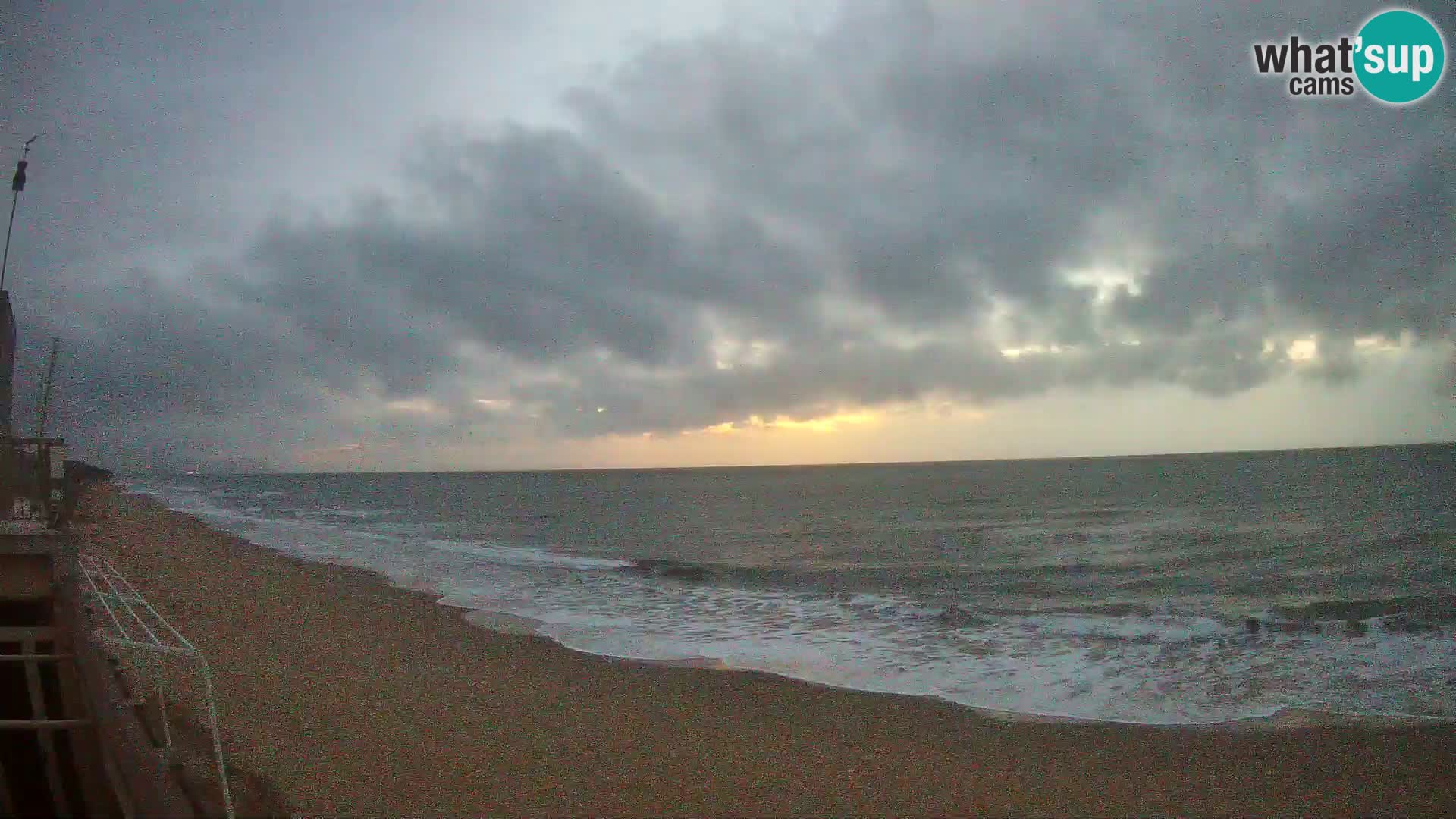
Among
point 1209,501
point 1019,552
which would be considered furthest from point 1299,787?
point 1209,501

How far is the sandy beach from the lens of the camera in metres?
6.53

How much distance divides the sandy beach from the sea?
1.06 meters

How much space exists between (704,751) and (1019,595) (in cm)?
1336

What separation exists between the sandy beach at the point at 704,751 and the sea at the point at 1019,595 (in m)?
1.06

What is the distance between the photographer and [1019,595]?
18781mm

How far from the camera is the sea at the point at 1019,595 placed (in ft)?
35.1

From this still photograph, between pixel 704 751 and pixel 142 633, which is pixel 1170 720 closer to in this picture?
pixel 704 751

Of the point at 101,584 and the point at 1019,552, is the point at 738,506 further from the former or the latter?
the point at 101,584

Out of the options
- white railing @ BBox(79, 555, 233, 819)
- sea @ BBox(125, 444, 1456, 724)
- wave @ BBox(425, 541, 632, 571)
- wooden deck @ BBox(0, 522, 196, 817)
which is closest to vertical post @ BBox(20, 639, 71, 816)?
wooden deck @ BBox(0, 522, 196, 817)

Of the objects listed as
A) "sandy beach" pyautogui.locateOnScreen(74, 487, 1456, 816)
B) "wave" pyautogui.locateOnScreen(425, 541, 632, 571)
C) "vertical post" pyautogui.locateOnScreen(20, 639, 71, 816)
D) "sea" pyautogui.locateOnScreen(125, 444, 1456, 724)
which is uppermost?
"vertical post" pyautogui.locateOnScreen(20, 639, 71, 816)

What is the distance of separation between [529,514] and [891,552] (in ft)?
109

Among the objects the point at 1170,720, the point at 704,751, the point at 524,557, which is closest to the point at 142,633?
the point at 704,751

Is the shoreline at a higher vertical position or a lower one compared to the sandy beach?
lower

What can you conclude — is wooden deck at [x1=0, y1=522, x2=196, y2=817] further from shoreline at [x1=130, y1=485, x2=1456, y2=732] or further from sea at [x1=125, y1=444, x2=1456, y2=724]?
sea at [x1=125, y1=444, x2=1456, y2=724]
